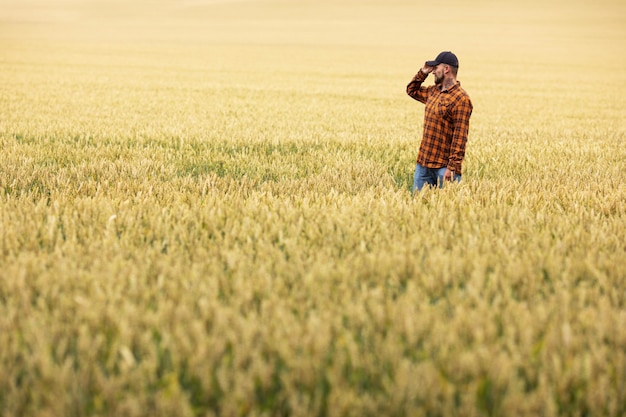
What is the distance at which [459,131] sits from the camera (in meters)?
5.75

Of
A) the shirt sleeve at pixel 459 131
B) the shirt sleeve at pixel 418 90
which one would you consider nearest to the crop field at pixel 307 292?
the shirt sleeve at pixel 459 131

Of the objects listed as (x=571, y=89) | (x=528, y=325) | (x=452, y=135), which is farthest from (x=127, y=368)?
(x=571, y=89)

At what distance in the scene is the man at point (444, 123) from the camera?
226 inches

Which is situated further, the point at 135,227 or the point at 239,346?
the point at 135,227

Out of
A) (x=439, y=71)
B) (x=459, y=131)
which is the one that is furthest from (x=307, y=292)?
(x=439, y=71)

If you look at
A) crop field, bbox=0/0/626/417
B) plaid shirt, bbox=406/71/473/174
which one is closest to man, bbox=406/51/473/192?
plaid shirt, bbox=406/71/473/174

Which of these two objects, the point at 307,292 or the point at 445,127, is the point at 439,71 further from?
the point at 307,292

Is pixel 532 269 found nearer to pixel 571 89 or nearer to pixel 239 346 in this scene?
pixel 239 346

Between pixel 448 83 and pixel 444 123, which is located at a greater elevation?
pixel 448 83

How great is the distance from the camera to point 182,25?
114312mm

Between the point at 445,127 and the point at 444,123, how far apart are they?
0.05 m

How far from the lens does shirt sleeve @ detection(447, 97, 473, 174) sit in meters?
5.73

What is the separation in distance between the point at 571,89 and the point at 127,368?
33.3 m

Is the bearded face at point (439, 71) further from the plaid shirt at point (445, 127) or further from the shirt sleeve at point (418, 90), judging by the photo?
the shirt sleeve at point (418, 90)
